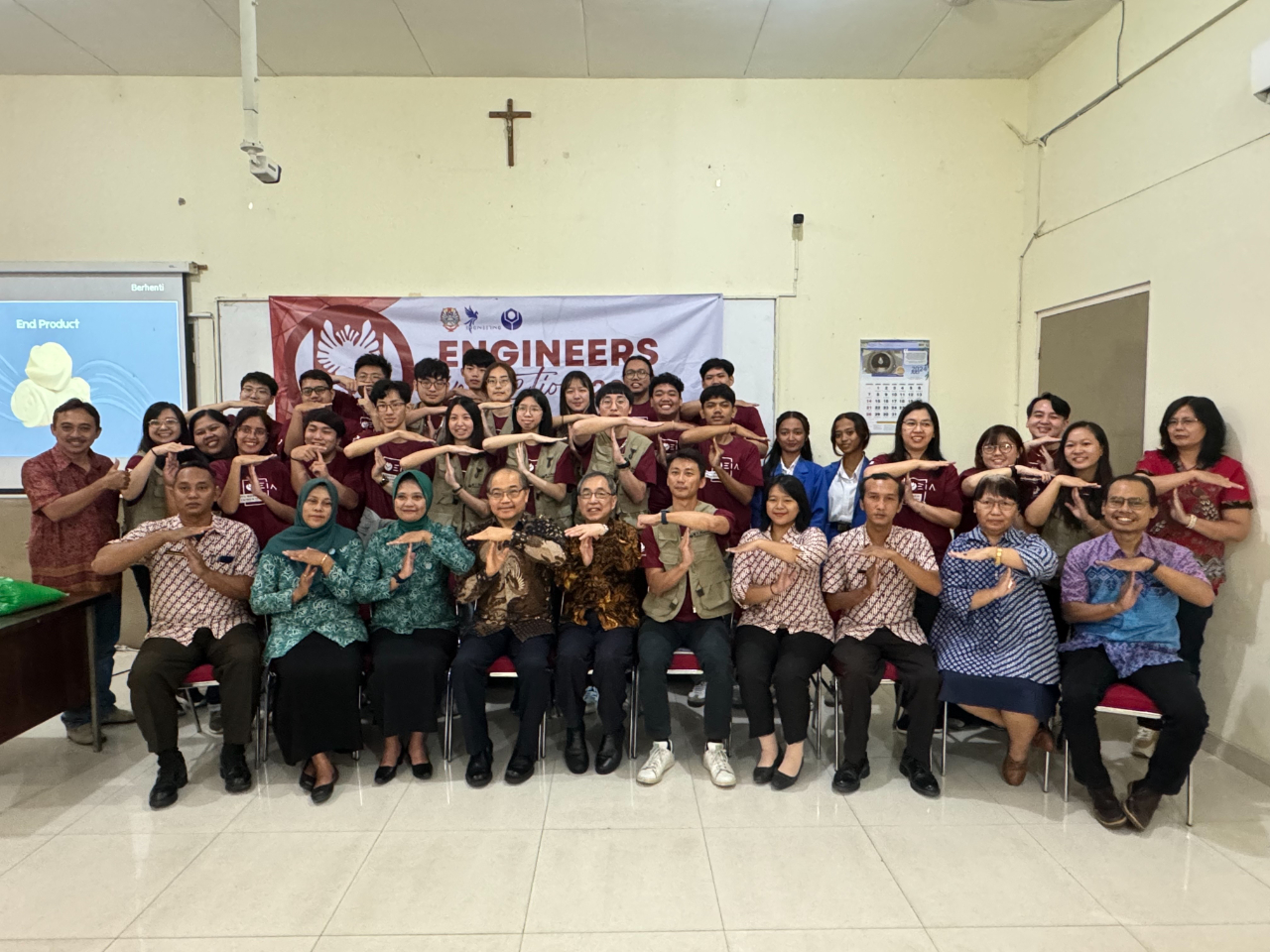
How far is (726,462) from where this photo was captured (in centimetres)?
329

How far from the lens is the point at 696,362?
451 cm

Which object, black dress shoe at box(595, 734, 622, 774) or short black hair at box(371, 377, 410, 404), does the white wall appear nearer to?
black dress shoe at box(595, 734, 622, 774)

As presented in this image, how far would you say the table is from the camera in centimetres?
255

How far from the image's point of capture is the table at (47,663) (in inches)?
100

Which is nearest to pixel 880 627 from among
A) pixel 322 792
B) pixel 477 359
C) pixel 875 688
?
pixel 875 688

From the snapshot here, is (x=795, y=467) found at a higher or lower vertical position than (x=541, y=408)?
lower

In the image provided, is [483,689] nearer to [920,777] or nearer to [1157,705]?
[920,777]

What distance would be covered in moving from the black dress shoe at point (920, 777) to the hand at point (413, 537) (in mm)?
2031

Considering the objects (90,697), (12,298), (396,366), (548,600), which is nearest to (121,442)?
(12,298)

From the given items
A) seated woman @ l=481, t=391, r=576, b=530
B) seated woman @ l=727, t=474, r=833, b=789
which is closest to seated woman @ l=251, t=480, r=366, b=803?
seated woman @ l=481, t=391, r=576, b=530

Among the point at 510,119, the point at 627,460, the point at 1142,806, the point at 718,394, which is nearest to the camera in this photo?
the point at 1142,806

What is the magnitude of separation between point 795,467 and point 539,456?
1201 mm

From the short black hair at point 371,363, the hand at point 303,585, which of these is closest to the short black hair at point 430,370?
the short black hair at point 371,363

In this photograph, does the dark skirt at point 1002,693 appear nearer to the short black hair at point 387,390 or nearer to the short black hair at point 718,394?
the short black hair at point 718,394
